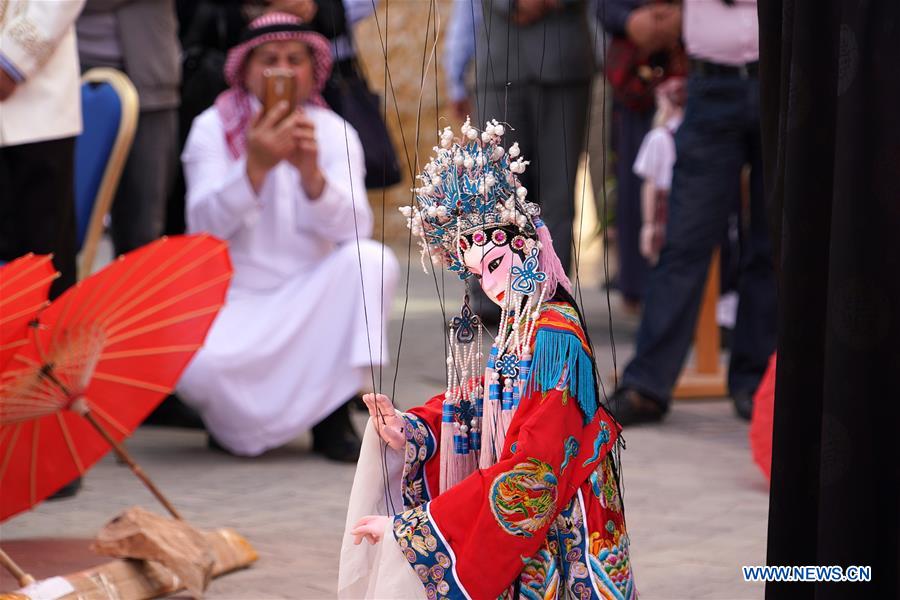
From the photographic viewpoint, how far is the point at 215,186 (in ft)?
14.9

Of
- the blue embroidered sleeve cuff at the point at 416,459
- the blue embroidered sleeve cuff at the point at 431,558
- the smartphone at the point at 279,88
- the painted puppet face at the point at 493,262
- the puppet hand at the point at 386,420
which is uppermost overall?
the smartphone at the point at 279,88

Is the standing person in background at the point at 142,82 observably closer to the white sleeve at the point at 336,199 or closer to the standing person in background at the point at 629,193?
the white sleeve at the point at 336,199

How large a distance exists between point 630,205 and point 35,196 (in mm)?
4800

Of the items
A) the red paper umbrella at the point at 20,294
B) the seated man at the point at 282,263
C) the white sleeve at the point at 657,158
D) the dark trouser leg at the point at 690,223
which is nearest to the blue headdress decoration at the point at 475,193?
the red paper umbrella at the point at 20,294

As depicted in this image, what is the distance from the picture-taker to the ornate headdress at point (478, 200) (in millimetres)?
2232

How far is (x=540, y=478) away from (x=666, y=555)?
4.22 feet

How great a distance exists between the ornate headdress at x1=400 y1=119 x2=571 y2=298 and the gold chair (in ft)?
6.86

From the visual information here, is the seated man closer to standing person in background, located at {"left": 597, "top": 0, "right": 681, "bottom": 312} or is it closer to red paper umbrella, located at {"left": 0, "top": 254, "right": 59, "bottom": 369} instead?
red paper umbrella, located at {"left": 0, "top": 254, "right": 59, "bottom": 369}

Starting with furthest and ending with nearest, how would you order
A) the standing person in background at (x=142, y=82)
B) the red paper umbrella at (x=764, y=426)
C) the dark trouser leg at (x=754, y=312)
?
the dark trouser leg at (x=754, y=312) < the standing person in background at (x=142, y=82) < the red paper umbrella at (x=764, y=426)

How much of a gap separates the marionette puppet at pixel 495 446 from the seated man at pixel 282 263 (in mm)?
1956

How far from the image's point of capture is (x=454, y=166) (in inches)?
88.1

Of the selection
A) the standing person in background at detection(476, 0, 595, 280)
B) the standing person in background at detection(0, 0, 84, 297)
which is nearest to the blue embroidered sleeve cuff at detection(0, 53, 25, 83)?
the standing person in background at detection(0, 0, 84, 297)

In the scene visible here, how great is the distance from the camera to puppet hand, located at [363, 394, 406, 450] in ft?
7.55

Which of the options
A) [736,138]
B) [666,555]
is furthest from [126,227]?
[666,555]
